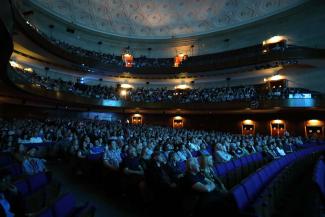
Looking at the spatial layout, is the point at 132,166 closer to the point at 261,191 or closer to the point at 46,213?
the point at 261,191

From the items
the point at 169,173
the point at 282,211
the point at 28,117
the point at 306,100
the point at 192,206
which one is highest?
the point at 306,100

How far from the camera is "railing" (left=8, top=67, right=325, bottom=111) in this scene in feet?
40.5

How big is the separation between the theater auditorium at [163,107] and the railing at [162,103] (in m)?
0.08

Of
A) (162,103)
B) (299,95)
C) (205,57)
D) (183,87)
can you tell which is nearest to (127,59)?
(183,87)

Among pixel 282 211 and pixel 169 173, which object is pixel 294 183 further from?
pixel 169 173

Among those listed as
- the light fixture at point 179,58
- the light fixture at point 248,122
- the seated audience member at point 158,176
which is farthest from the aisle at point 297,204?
the light fixture at point 179,58

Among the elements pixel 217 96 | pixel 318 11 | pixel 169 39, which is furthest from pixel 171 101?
pixel 318 11

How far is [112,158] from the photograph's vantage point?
5242mm

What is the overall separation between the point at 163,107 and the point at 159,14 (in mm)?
9400

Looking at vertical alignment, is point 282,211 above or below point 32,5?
below

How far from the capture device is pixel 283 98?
14.9m

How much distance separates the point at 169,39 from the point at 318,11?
12411mm

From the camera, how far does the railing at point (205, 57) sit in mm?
14391

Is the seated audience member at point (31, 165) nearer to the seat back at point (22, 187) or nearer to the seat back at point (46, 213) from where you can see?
the seat back at point (22, 187)
